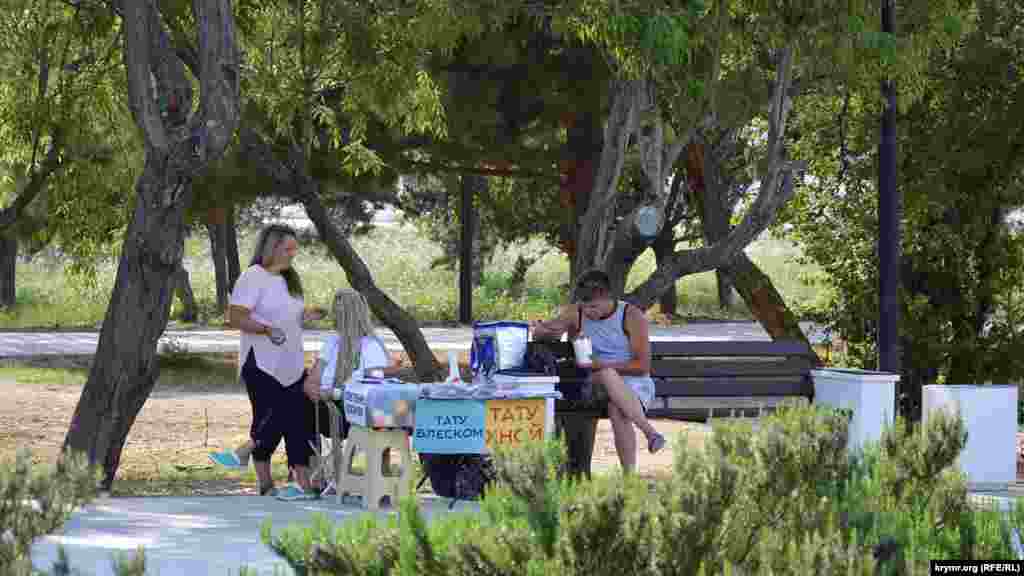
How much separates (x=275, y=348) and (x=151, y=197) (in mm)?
1229

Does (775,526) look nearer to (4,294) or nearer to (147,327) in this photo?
(147,327)

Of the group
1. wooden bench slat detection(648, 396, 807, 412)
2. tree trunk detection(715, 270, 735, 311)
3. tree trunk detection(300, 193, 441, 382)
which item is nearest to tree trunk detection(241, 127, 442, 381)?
tree trunk detection(300, 193, 441, 382)

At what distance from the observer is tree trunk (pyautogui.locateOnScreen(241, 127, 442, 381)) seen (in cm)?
1555

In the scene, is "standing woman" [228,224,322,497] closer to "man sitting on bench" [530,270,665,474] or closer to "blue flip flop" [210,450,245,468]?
"blue flip flop" [210,450,245,468]

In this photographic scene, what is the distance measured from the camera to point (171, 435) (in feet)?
57.8

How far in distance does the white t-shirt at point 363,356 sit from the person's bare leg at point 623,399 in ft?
4.50

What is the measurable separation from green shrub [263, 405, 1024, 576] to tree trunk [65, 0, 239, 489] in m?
5.82

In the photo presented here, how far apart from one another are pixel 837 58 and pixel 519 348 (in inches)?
142

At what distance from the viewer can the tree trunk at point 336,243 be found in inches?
612

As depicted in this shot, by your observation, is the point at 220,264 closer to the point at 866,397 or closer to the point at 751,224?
the point at 751,224

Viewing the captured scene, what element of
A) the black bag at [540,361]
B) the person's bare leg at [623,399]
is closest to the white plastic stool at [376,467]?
the black bag at [540,361]

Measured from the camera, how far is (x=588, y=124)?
20.2 meters

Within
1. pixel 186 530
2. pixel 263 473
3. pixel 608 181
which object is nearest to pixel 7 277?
pixel 608 181

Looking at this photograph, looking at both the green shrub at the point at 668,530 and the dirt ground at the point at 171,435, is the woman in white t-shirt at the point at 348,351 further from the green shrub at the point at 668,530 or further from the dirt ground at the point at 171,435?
the green shrub at the point at 668,530
